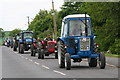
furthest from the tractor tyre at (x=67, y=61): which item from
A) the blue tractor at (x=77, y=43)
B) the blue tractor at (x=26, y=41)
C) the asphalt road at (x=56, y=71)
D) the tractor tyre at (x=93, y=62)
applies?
the blue tractor at (x=26, y=41)

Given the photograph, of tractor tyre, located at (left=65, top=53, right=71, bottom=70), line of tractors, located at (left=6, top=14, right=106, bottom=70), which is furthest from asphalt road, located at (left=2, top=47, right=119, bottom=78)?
line of tractors, located at (left=6, top=14, right=106, bottom=70)

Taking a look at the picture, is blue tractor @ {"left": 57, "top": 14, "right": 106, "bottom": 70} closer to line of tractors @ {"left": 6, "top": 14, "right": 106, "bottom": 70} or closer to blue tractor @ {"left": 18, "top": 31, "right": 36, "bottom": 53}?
line of tractors @ {"left": 6, "top": 14, "right": 106, "bottom": 70}

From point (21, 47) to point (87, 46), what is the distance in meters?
27.8

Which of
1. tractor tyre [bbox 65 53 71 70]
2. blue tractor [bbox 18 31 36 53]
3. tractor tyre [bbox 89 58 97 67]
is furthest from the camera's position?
blue tractor [bbox 18 31 36 53]

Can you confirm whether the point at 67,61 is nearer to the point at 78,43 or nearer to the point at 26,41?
the point at 78,43

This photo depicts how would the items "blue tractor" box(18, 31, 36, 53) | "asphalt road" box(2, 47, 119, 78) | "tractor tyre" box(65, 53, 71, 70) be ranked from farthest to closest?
"blue tractor" box(18, 31, 36, 53) → "tractor tyre" box(65, 53, 71, 70) → "asphalt road" box(2, 47, 119, 78)

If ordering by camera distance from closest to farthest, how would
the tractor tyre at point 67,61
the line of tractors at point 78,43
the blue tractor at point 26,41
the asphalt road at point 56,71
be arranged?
the asphalt road at point 56,71 < the tractor tyre at point 67,61 < the line of tractors at point 78,43 < the blue tractor at point 26,41

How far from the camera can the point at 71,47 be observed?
22.1 meters

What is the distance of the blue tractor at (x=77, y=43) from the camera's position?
2153 centimetres

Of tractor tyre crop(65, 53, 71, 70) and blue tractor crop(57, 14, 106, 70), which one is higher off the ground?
blue tractor crop(57, 14, 106, 70)

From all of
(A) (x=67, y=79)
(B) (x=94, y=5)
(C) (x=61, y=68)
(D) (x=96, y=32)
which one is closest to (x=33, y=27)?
(D) (x=96, y=32)

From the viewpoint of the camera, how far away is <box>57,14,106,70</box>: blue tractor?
2153 cm

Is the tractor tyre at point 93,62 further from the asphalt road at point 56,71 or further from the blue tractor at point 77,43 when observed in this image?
the asphalt road at point 56,71

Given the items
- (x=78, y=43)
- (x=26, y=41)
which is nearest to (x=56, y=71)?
(x=78, y=43)
